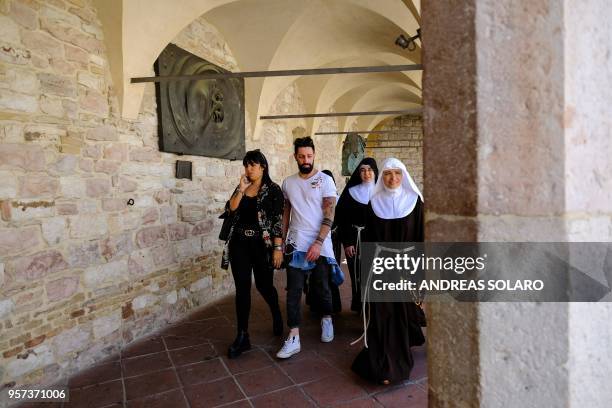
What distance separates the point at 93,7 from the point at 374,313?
3.28m

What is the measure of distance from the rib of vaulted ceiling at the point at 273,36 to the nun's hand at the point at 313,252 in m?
2.02

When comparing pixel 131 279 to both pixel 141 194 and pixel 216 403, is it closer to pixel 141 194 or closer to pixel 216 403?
pixel 141 194

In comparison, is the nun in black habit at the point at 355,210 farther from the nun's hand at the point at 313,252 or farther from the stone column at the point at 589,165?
the stone column at the point at 589,165

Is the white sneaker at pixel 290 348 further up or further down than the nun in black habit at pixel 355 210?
further down

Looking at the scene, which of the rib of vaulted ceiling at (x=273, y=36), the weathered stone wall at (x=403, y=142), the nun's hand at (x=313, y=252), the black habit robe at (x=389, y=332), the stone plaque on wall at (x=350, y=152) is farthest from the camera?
the weathered stone wall at (x=403, y=142)

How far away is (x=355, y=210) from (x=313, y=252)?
0.79 meters

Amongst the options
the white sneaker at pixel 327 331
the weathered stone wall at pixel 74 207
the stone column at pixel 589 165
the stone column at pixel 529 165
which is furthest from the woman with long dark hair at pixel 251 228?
the stone column at pixel 589 165

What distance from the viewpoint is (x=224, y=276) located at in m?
4.84

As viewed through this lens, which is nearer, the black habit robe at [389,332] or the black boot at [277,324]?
the black habit robe at [389,332]

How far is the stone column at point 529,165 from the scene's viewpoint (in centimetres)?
94

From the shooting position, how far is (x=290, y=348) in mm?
2977

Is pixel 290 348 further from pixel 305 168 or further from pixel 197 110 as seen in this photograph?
pixel 197 110

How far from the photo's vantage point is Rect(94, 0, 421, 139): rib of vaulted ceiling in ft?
10.5

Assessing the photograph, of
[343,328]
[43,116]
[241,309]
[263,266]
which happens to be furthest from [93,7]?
[343,328]
